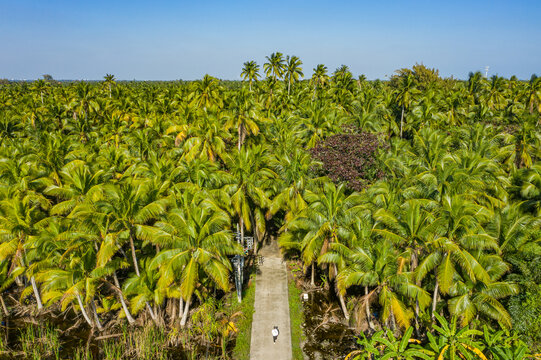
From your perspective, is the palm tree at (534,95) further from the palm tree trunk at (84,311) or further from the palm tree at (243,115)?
the palm tree trunk at (84,311)

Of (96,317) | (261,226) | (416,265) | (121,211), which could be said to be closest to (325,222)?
(416,265)

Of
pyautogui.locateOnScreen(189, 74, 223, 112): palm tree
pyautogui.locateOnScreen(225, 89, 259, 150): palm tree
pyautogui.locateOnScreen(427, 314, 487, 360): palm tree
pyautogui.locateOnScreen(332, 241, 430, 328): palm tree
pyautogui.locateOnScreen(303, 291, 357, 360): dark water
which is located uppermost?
pyautogui.locateOnScreen(189, 74, 223, 112): palm tree

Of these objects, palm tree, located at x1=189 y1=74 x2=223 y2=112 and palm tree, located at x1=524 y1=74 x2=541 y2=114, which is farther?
palm tree, located at x1=524 y1=74 x2=541 y2=114

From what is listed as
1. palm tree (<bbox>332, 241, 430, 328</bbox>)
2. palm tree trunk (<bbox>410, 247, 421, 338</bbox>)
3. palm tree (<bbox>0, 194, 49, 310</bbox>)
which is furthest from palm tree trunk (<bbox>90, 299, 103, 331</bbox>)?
palm tree trunk (<bbox>410, 247, 421, 338</bbox>)

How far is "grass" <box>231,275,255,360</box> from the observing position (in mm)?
17094

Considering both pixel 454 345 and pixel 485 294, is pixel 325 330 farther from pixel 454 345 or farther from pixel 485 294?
pixel 485 294

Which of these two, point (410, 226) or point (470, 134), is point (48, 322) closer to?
point (410, 226)

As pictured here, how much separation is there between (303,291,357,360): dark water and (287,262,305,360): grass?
0.31m

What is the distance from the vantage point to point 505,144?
31250 mm

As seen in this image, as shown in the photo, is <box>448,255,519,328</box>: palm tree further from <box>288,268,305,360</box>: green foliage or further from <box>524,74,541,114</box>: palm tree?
<box>524,74,541,114</box>: palm tree

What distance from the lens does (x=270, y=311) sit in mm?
20203

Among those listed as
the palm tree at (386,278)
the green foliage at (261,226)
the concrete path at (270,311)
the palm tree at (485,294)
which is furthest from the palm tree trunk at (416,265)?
the concrete path at (270,311)

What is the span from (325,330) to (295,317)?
188cm

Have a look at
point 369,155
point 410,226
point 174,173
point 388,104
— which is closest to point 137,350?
point 174,173
